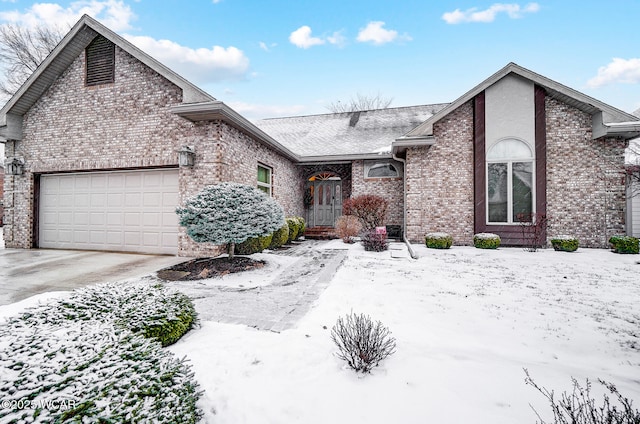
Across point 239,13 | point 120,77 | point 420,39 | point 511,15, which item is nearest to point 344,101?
point 420,39

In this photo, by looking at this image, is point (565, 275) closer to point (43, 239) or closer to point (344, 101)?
point (43, 239)

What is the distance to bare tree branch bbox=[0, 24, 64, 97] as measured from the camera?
40.3 ft

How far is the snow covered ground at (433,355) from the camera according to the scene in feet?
5.82

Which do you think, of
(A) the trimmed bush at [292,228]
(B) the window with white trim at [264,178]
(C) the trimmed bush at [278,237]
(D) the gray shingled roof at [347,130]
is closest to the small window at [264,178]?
(B) the window with white trim at [264,178]

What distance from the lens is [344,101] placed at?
2298 cm

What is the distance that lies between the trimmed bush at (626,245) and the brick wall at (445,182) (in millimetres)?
3427

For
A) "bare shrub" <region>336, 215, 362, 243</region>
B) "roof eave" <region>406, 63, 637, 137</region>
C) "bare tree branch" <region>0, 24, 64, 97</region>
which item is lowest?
"bare shrub" <region>336, 215, 362, 243</region>

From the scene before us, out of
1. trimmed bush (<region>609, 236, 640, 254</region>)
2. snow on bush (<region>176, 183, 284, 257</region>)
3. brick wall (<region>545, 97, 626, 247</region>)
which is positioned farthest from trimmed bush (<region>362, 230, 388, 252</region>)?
trimmed bush (<region>609, 236, 640, 254</region>)

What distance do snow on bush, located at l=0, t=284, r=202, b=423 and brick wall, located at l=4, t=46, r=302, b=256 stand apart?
5415mm

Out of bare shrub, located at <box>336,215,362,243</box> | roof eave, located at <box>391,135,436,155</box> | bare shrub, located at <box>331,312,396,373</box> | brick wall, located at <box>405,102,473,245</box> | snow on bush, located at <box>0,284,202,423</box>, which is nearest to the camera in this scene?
snow on bush, located at <box>0,284,202,423</box>

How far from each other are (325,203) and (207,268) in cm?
775

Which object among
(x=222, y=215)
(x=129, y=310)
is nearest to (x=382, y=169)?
(x=222, y=215)

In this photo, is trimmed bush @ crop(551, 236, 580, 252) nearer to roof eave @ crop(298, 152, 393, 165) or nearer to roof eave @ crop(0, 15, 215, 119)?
roof eave @ crop(298, 152, 393, 165)

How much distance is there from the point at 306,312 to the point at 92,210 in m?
7.95
